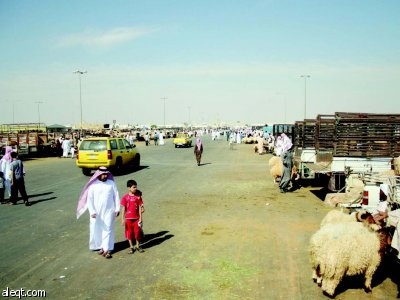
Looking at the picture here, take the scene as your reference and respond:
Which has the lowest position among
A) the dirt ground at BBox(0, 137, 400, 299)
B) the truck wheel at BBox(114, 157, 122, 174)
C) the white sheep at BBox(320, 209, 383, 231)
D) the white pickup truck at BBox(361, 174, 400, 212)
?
the dirt ground at BBox(0, 137, 400, 299)

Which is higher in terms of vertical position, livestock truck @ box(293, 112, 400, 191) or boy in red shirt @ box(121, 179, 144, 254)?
livestock truck @ box(293, 112, 400, 191)

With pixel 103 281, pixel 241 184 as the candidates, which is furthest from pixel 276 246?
pixel 241 184

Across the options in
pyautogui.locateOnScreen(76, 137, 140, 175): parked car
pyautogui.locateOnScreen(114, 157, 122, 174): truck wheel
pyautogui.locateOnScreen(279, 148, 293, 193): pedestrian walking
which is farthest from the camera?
pyautogui.locateOnScreen(114, 157, 122, 174): truck wheel

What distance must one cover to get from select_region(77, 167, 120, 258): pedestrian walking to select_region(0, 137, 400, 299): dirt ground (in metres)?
0.32

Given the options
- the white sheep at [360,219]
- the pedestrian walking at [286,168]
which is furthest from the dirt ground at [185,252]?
the white sheep at [360,219]

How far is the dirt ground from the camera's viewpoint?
5.39 m

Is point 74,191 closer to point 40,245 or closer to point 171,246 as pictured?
point 40,245

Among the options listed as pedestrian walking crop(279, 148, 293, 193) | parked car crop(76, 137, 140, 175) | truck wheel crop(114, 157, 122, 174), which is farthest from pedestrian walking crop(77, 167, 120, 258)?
truck wheel crop(114, 157, 122, 174)

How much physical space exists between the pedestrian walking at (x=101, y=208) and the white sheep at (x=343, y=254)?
3.69 m

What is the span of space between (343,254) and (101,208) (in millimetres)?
4289

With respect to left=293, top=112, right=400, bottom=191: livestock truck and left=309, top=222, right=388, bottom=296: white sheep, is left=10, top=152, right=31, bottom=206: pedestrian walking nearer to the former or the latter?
left=293, top=112, right=400, bottom=191: livestock truck

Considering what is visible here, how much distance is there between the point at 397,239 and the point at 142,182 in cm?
1206

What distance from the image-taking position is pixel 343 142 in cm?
1126

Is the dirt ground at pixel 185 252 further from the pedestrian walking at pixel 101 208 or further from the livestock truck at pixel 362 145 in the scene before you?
the livestock truck at pixel 362 145
